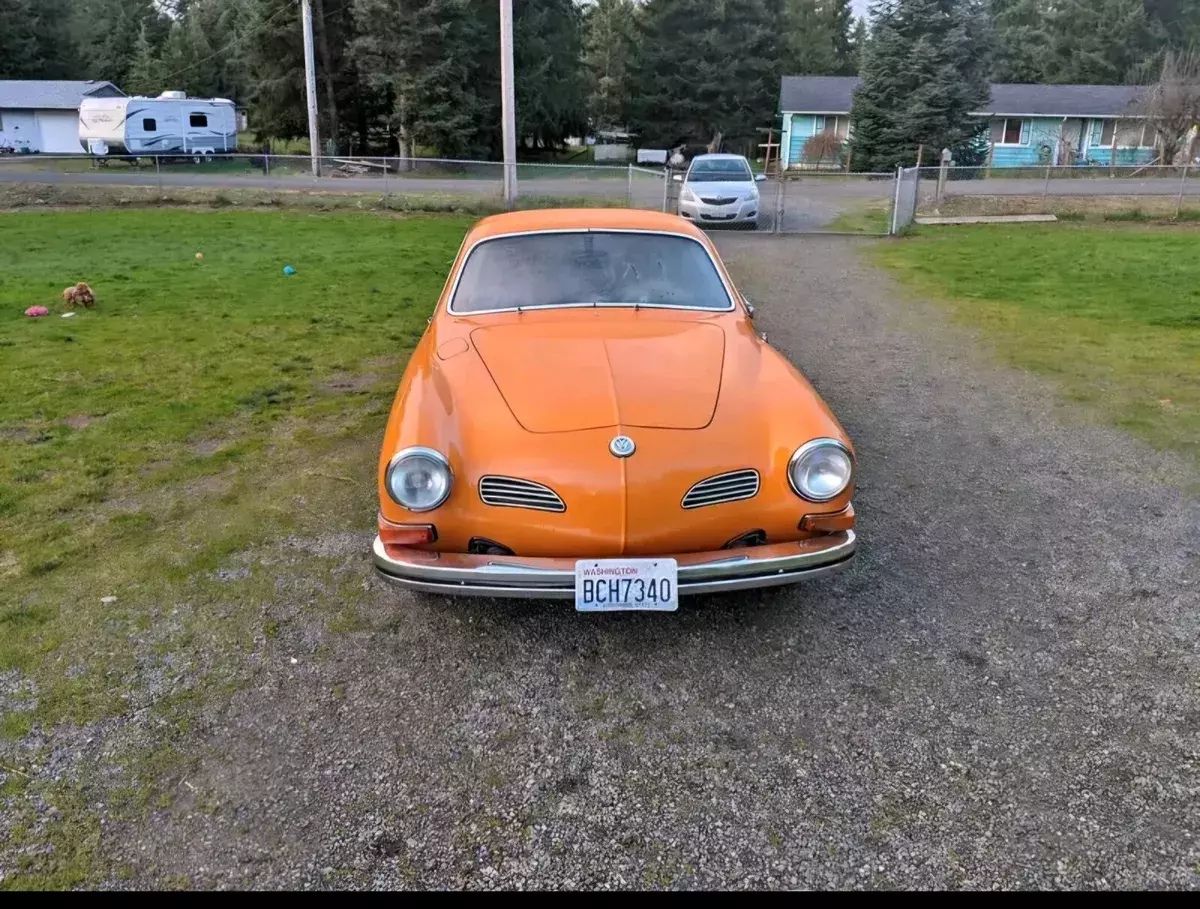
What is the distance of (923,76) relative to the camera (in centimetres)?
3819

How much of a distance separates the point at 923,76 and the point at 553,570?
134ft

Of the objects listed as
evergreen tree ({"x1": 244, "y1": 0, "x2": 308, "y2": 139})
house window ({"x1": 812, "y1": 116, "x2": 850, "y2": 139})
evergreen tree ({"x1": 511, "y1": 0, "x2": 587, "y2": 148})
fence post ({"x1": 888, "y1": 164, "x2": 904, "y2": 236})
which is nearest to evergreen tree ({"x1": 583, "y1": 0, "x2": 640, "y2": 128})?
evergreen tree ({"x1": 511, "y1": 0, "x2": 587, "y2": 148})

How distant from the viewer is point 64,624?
376cm

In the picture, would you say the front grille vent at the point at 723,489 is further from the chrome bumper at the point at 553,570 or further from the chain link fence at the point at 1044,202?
the chain link fence at the point at 1044,202

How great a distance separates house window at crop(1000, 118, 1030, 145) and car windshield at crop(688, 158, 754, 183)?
35.4m

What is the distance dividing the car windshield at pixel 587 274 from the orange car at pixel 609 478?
74 cm

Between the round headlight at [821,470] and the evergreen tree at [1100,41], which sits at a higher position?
the evergreen tree at [1100,41]

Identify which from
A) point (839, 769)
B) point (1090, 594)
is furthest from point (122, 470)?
point (1090, 594)

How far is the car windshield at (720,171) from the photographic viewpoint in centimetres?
1947

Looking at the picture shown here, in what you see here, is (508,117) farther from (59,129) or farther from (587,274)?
(59,129)

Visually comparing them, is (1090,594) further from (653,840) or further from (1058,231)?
(1058,231)

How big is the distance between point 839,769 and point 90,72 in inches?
2903

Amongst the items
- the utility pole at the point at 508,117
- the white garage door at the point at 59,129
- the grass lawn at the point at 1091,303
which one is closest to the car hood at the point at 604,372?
the grass lawn at the point at 1091,303

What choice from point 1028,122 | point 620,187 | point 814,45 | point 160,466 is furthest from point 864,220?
point 814,45
